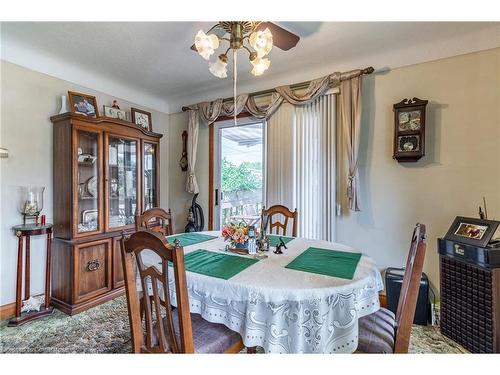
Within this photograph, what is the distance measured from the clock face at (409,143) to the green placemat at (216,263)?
5.82ft

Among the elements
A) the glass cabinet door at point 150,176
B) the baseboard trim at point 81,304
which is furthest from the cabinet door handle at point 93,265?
the glass cabinet door at point 150,176

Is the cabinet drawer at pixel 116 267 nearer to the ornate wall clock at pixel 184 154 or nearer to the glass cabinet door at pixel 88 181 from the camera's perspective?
the glass cabinet door at pixel 88 181

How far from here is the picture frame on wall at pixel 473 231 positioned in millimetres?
1732

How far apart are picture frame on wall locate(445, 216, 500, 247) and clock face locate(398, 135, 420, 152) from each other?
69 cm

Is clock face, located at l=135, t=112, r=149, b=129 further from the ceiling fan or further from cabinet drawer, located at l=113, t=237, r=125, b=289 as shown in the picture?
the ceiling fan

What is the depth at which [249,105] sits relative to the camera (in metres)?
3.04

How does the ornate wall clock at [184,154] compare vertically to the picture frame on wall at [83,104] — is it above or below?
below

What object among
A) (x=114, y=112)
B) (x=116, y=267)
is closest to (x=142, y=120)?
(x=114, y=112)

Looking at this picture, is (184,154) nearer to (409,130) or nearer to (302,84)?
(302,84)

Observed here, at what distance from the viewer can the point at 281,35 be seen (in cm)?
165

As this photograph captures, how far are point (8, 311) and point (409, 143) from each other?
3.89 m

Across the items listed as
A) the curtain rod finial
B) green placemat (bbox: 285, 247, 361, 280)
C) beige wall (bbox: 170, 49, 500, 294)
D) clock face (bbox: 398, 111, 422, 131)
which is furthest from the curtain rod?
green placemat (bbox: 285, 247, 361, 280)
